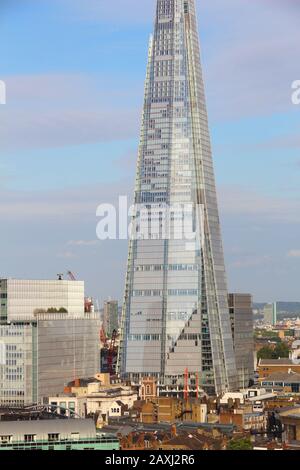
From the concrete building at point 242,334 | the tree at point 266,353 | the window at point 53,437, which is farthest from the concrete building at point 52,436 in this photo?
the tree at point 266,353

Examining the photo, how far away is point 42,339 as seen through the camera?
71375 mm

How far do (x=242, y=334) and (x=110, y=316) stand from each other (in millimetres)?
27719

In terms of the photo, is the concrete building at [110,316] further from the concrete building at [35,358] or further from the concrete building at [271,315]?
the concrete building at [271,315]

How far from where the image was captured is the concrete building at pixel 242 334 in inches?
3403

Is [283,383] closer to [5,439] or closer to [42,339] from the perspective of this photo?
[42,339]

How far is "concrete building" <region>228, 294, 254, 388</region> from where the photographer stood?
284 feet

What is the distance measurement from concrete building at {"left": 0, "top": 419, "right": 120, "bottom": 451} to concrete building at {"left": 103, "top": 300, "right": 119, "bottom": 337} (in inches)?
2760

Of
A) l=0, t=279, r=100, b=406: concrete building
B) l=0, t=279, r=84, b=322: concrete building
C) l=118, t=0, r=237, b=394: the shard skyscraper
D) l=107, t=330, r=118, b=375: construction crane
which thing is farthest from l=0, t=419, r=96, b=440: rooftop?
l=107, t=330, r=118, b=375: construction crane

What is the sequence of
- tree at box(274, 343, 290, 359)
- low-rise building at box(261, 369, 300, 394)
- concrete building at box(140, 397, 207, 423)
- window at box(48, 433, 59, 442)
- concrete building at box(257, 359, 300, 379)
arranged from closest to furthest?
window at box(48, 433, 59, 442) → concrete building at box(140, 397, 207, 423) → low-rise building at box(261, 369, 300, 394) → concrete building at box(257, 359, 300, 379) → tree at box(274, 343, 290, 359)

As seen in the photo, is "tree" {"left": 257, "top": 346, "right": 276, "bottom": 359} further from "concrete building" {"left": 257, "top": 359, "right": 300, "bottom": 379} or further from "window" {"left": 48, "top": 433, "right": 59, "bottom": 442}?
"window" {"left": 48, "top": 433, "right": 59, "bottom": 442}

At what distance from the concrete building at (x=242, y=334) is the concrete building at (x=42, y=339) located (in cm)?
923

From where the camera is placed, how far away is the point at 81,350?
3007 inches

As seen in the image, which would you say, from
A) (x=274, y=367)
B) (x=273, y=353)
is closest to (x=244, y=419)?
(x=274, y=367)
